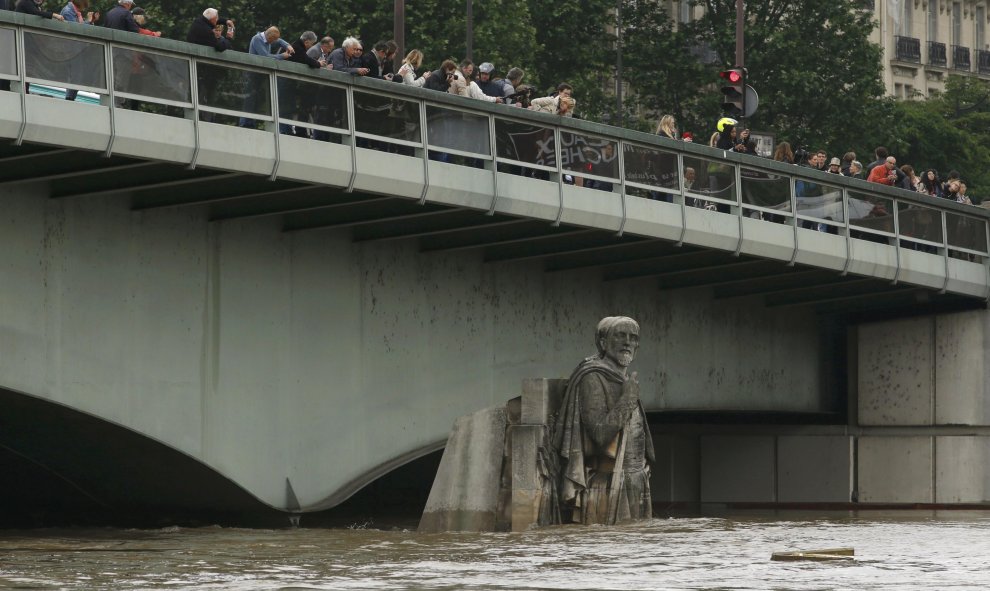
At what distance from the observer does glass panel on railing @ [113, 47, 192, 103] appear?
26.1 m

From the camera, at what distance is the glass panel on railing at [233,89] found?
26953 millimetres

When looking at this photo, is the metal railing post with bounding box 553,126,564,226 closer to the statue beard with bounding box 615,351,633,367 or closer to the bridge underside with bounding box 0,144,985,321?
the bridge underside with bounding box 0,144,985,321

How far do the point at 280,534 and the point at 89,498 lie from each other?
17.0 ft

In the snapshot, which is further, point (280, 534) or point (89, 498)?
point (89, 498)

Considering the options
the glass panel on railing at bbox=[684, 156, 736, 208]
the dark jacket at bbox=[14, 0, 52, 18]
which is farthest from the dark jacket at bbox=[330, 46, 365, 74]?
the glass panel on railing at bbox=[684, 156, 736, 208]

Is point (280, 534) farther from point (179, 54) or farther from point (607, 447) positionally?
point (179, 54)

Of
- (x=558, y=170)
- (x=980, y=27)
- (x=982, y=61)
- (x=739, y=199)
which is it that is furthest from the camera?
(x=980, y=27)

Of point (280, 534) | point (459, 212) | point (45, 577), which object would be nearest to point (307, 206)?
point (459, 212)

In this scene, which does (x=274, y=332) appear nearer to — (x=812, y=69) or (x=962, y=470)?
(x=962, y=470)

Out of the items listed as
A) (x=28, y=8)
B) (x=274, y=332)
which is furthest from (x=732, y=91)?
(x=28, y=8)

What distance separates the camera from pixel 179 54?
87.2ft

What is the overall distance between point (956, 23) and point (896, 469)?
54.3 metres

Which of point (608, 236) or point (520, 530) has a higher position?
point (608, 236)

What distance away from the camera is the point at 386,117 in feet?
95.5
